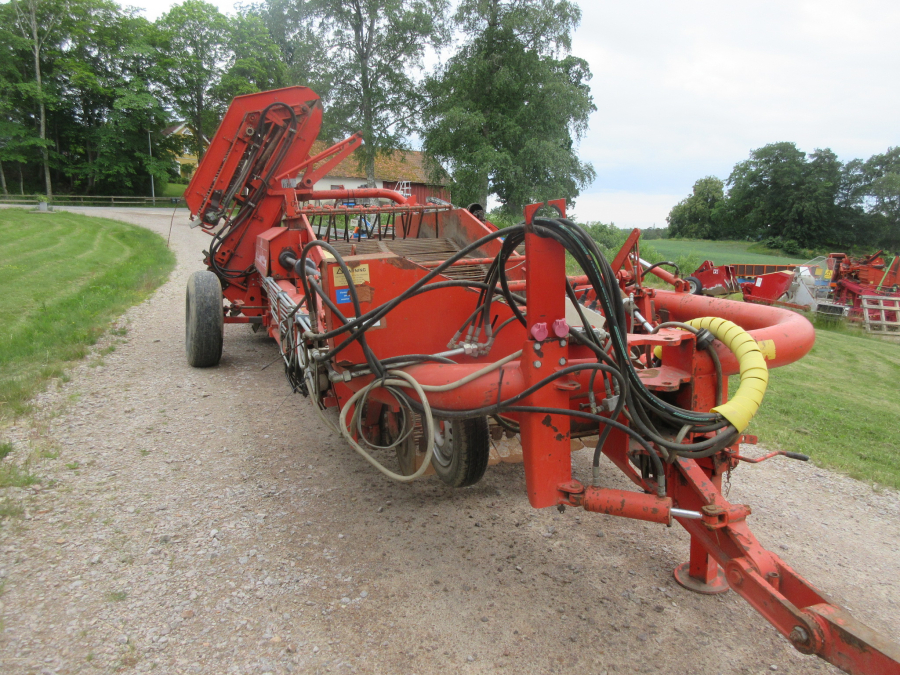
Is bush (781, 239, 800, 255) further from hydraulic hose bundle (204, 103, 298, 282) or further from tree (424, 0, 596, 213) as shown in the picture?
hydraulic hose bundle (204, 103, 298, 282)

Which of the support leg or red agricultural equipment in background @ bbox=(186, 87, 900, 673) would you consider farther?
the support leg

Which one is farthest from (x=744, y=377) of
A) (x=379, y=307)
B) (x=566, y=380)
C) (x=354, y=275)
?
(x=354, y=275)

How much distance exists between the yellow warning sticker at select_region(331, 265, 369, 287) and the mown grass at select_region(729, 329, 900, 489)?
3824 millimetres

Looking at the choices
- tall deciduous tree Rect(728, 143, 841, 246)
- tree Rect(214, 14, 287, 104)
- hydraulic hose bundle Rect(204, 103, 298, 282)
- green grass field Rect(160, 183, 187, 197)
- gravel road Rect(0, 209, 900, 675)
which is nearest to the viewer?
gravel road Rect(0, 209, 900, 675)

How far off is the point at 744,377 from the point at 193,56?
45733 mm

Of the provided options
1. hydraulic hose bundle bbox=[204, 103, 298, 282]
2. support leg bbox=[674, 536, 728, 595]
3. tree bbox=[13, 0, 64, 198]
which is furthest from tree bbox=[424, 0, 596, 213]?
tree bbox=[13, 0, 64, 198]

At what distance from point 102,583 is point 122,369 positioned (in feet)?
13.0

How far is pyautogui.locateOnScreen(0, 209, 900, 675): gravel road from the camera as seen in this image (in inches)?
96.1

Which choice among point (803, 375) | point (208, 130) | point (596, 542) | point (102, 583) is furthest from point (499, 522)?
point (208, 130)

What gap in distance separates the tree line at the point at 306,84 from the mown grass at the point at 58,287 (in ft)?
19.0

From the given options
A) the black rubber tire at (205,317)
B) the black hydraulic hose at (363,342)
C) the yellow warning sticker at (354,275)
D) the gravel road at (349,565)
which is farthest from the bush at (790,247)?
the black hydraulic hose at (363,342)

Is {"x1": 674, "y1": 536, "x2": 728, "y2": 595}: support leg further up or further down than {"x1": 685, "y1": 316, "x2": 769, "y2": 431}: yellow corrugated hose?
further down

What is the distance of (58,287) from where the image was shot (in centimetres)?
1081

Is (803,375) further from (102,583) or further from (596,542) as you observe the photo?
(102,583)
